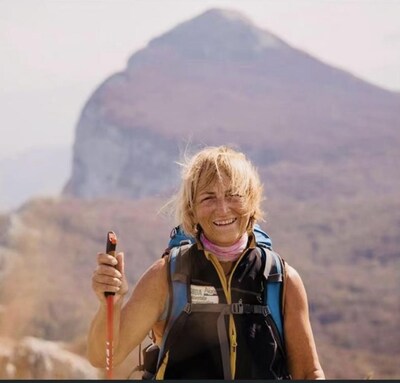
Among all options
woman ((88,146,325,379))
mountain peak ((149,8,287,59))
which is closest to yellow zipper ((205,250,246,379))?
woman ((88,146,325,379))

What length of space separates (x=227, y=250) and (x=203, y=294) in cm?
16

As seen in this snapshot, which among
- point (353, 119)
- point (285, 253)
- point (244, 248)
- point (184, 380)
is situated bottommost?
point (184, 380)

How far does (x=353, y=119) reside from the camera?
255 ft

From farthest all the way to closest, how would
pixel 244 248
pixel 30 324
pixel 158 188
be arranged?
1. pixel 158 188
2. pixel 30 324
3. pixel 244 248

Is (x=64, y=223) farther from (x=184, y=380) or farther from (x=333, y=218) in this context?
(x=184, y=380)

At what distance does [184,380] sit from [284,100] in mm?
81098

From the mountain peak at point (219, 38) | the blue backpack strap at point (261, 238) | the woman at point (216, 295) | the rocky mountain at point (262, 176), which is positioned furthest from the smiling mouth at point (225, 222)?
the mountain peak at point (219, 38)

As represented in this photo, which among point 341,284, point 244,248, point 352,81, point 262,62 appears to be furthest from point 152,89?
point 244,248

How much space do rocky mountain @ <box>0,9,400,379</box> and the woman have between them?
127 ft

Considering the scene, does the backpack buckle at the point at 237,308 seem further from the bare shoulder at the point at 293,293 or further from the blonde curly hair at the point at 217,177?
the blonde curly hair at the point at 217,177

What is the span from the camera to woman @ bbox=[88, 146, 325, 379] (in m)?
2.32

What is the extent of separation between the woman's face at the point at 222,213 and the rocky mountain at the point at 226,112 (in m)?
66.5

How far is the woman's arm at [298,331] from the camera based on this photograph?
7.80 ft

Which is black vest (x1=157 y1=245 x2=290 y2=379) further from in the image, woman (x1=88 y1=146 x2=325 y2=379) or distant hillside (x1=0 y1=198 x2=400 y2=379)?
distant hillside (x1=0 y1=198 x2=400 y2=379)
